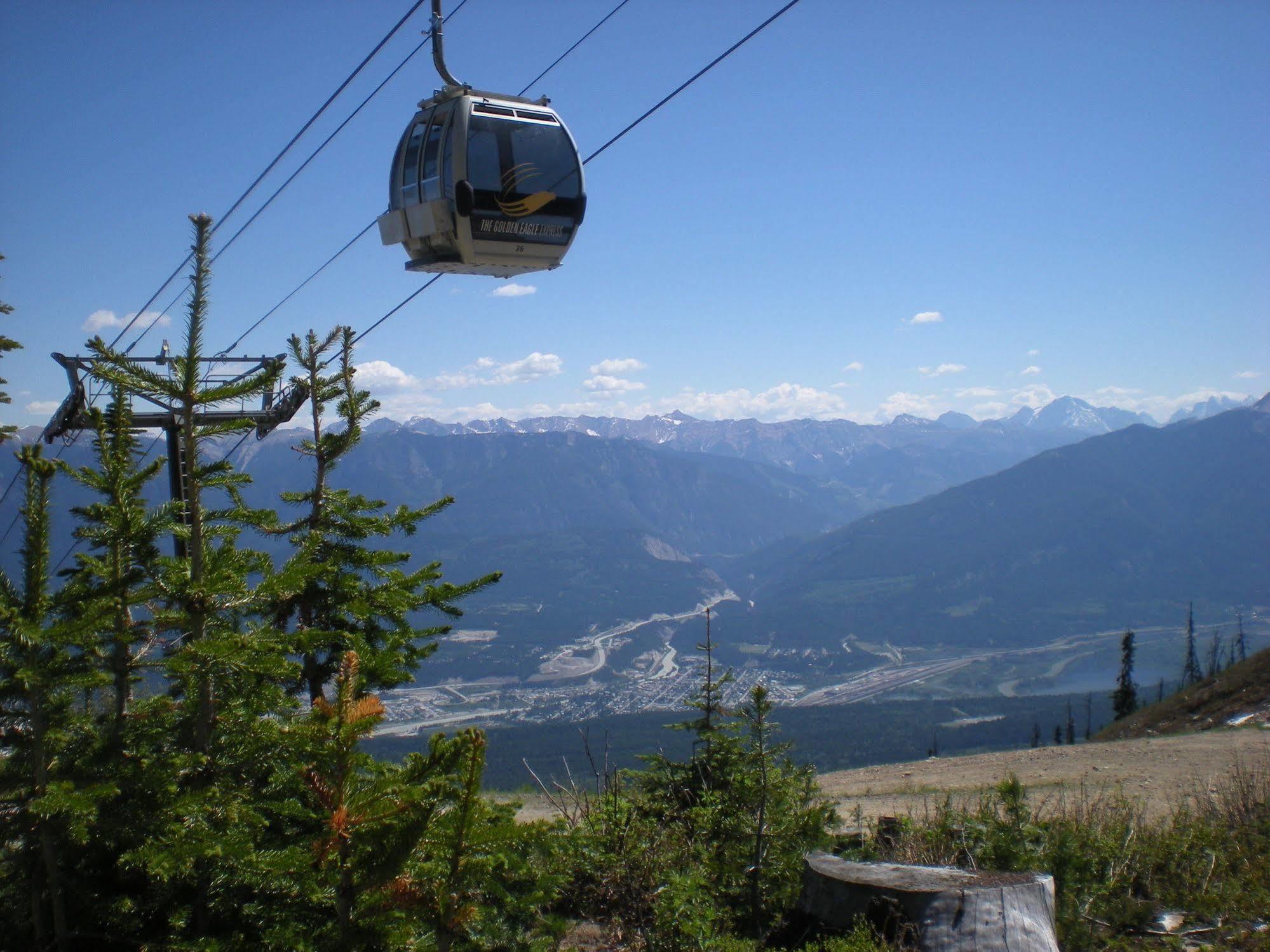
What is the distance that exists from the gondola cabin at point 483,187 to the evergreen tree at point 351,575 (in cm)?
187

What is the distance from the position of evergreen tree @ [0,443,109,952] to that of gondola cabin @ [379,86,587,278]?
6.16m

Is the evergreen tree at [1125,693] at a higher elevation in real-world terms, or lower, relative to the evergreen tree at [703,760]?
lower

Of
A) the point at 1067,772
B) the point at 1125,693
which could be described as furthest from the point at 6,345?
the point at 1125,693

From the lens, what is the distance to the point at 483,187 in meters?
9.24

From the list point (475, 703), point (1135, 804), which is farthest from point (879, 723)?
point (1135, 804)

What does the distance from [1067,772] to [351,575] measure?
1706cm

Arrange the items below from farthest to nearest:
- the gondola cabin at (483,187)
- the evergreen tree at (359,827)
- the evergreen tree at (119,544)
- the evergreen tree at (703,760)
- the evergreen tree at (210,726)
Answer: the gondola cabin at (483,187) < the evergreen tree at (703,760) < the evergreen tree at (119,544) < the evergreen tree at (210,726) < the evergreen tree at (359,827)

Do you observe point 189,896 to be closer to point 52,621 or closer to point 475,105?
point 52,621

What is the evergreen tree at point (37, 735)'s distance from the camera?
351 cm

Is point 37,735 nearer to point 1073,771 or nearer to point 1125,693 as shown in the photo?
point 1073,771

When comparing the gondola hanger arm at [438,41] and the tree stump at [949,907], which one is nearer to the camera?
the tree stump at [949,907]

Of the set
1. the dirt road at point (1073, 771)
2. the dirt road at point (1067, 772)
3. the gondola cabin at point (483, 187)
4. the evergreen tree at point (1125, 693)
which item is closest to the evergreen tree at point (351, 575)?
the gondola cabin at point (483, 187)

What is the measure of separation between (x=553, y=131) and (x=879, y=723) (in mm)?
164980

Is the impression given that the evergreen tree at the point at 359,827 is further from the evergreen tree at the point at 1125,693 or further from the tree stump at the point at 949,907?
the evergreen tree at the point at 1125,693
